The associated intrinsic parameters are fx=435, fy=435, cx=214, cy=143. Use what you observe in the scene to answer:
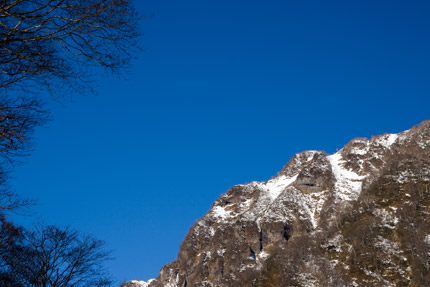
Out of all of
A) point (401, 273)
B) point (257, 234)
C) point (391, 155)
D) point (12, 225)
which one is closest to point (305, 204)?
point (257, 234)

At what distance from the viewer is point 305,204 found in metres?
188

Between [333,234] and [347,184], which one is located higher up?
[347,184]

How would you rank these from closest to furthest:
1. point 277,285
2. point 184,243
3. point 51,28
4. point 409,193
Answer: point 51,28, point 277,285, point 409,193, point 184,243

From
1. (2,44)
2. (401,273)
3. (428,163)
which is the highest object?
(428,163)

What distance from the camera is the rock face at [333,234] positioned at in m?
88.8

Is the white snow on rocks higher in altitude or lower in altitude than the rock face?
higher

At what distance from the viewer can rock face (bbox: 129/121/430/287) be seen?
291ft

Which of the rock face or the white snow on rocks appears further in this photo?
the white snow on rocks

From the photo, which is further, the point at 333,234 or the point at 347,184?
the point at 347,184

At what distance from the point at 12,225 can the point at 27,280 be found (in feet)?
9.49

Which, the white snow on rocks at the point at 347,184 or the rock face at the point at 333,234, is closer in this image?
the rock face at the point at 333,234

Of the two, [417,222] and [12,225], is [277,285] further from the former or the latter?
[12,225]

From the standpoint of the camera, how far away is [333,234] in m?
118

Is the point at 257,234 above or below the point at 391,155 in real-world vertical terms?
below
